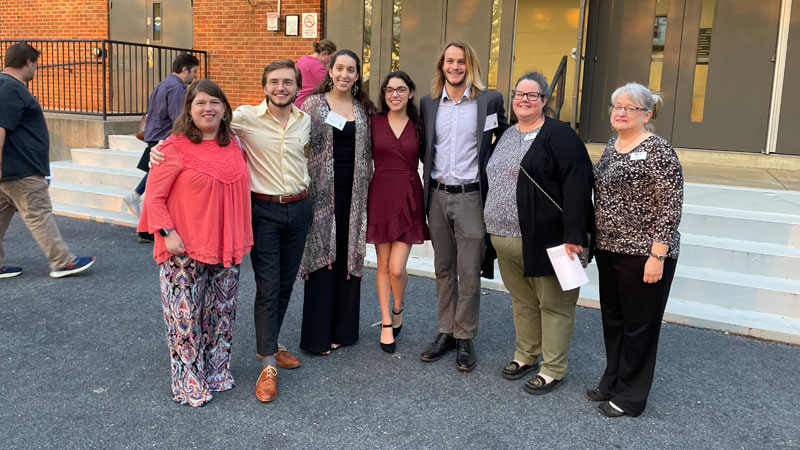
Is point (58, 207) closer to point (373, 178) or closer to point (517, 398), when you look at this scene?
point (373, 178)

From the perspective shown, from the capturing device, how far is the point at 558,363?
3.83 metres

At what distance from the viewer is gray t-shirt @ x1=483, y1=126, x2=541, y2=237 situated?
366 centimetres

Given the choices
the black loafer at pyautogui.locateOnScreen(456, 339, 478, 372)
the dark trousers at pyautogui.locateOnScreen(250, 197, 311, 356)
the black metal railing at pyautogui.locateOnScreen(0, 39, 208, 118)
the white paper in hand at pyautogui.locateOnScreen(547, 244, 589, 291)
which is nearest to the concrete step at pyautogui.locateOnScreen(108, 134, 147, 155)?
the black metal railing at pyautogui.locateOnScreen(0, 39, 208, 118)

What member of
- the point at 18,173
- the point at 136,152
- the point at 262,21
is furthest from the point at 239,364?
the point at 262,21

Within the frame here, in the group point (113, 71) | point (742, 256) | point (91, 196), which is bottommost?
point (91, 196)

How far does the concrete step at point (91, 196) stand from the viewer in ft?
27.7

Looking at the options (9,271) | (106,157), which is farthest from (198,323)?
(106,157)

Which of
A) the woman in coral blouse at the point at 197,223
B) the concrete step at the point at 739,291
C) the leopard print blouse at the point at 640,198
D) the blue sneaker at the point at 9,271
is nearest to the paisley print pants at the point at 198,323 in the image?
the woman in coral blouse at the point at 197,223

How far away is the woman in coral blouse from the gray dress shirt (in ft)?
4.06

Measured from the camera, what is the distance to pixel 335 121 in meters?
3.96

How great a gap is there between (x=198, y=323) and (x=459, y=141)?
1.84 m

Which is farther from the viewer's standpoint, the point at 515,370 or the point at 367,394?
the point at 515,370

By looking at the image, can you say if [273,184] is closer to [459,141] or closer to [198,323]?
[198,323]

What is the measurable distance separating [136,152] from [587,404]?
784cm
